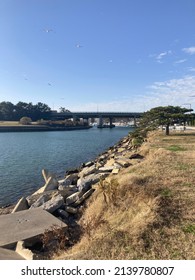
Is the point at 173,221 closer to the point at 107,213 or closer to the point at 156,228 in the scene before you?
the point at 156,228

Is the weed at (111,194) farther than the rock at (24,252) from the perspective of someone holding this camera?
Yes

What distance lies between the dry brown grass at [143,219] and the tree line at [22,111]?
154645 mm

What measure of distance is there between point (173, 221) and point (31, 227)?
4.44 meters

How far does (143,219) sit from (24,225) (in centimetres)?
409

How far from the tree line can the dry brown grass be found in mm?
154645

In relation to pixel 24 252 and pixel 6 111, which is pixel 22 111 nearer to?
pixel 6 111

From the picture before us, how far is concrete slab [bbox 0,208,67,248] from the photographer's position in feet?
28.8

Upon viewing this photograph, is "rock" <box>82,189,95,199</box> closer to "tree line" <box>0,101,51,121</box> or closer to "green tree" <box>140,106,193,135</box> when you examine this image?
"green tree" <box>140,106,193,135</box>

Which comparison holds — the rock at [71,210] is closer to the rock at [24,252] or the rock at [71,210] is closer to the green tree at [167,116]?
the rock at [24,252]

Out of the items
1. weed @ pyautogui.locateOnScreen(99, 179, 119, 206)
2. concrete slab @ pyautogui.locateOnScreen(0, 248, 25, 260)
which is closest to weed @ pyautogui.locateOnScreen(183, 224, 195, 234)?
weed @ pyautogui.locateOnScreen(99, 179, 119, 206)

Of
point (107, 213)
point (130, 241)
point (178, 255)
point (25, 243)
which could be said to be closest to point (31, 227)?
point (25, 243)

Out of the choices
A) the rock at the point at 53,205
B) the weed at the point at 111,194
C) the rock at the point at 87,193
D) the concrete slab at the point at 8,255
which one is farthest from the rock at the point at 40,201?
the concrete slab at the point at 8,255

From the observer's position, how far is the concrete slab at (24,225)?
345 inches

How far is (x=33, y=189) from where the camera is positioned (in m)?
20.3
